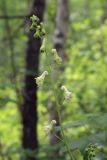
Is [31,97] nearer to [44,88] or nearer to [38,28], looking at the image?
[44,88]

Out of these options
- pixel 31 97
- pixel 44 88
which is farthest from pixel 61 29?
pixel 31 97

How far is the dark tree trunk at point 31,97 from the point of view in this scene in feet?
11.9

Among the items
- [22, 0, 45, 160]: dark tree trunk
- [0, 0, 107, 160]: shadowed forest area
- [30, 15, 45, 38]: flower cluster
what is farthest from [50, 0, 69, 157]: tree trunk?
[30, 15, 45, 38]: flower cluster

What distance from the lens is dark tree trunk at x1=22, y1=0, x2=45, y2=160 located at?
11.9 feet

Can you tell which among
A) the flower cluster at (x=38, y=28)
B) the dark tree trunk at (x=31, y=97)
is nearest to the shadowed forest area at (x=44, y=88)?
the dark tree trunk at (x=31, y=97)

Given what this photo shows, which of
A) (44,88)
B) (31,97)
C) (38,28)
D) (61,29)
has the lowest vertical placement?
(38,28)

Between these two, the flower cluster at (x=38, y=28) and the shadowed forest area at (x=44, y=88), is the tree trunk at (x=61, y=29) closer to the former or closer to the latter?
the shadowed forest area at (x=44, y=88)

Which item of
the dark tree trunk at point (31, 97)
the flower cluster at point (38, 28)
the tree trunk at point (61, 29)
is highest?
the tree trunk at point (61, 29)

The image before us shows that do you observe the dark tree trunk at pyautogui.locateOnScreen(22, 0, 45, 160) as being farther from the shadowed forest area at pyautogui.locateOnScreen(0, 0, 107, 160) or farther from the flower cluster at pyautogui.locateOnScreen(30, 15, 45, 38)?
the flower cluster at pyautogui.locateOnScreen(30, 15, 45, 38)

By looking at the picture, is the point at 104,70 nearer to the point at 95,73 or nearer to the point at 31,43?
the point at 95,73

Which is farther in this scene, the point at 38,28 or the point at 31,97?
the point at 31,97

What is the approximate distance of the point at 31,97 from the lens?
144 inches

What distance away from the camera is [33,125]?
146 inches

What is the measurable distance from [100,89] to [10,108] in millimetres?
1614
